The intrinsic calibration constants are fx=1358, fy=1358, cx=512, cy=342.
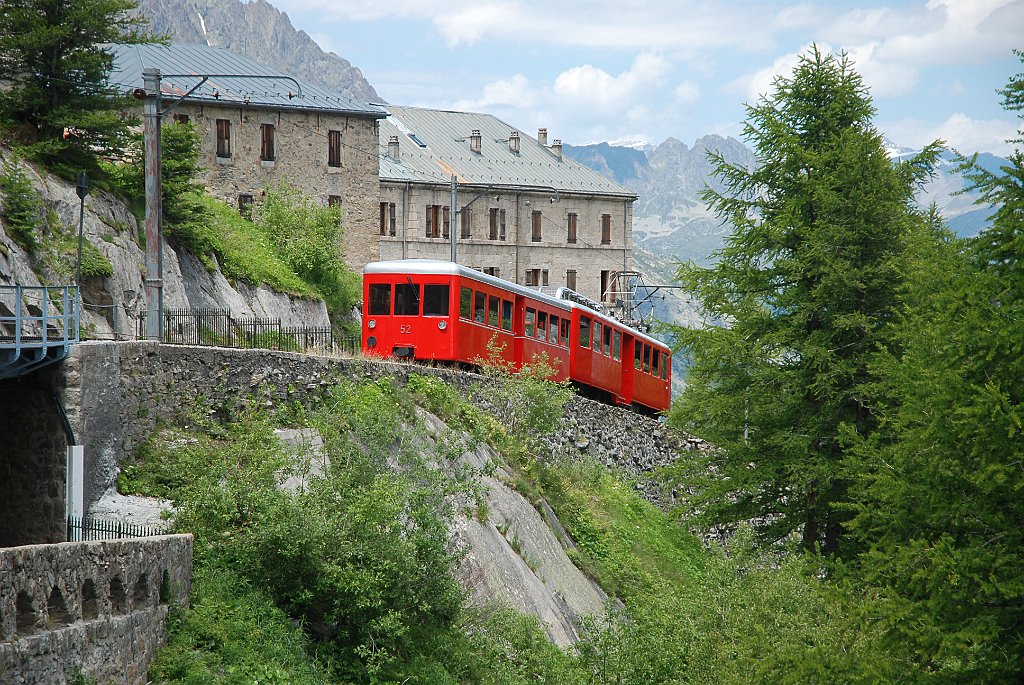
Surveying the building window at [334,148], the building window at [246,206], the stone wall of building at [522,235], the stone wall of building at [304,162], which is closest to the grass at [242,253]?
the building window at [246,206]

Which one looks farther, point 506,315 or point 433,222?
point 433,222

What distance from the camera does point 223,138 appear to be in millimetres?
50156

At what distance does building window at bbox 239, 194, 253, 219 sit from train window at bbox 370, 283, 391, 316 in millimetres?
19706

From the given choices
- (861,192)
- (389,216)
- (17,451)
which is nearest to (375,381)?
(17,451)

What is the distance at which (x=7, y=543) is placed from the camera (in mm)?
17531

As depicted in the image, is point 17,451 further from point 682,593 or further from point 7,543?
point 682,593

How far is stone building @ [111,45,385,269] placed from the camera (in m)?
49.5

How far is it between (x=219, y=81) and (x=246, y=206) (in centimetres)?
564

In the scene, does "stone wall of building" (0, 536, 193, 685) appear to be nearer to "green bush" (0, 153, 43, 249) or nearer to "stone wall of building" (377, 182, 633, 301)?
"green bush" (0, 153, 43, 249)

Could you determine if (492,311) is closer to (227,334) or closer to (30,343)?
(227,334)

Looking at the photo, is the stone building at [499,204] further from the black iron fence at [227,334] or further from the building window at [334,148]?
the black iron fence at [227,334]

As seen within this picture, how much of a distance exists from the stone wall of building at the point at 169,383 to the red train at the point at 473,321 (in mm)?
1498

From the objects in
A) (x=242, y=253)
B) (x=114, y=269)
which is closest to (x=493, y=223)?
(x=242, y=253)

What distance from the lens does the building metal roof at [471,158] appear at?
66.3 m
